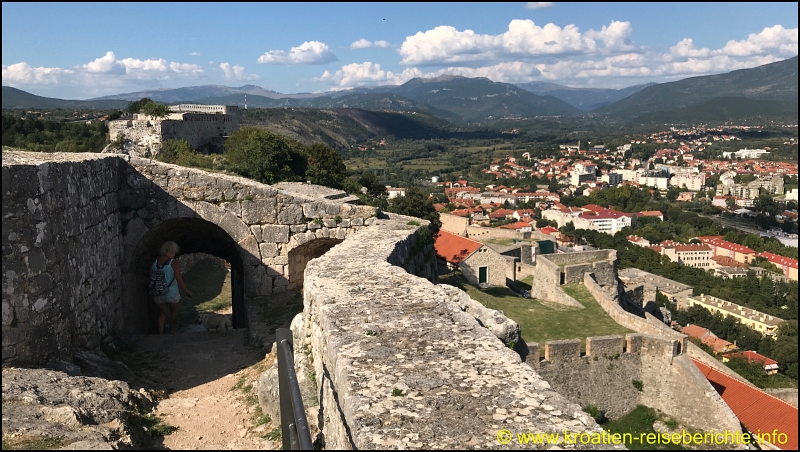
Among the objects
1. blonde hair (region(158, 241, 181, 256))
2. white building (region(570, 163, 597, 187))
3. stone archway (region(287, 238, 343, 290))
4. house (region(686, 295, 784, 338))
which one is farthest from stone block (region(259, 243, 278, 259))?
white building (region(570, 163, 597, 187))

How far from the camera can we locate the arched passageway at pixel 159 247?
8727 mm

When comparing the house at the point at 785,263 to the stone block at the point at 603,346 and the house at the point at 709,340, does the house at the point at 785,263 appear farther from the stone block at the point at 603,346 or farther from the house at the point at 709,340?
the stone block at the point at 603,346

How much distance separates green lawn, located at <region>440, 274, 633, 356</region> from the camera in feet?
58.2

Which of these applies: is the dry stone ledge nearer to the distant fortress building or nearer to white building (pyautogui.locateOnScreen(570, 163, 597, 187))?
the distant fortress building

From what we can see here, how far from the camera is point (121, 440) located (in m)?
4.39

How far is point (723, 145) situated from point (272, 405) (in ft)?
662

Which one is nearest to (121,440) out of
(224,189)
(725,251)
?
(224,189)

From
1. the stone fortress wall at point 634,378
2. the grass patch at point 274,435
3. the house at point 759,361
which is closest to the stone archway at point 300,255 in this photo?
the grass patch at point 274,435

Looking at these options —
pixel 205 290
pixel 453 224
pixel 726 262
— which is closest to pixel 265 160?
pixel 205 290

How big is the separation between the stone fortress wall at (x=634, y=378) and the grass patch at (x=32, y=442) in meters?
12.0

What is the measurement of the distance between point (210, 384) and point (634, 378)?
43.9ft

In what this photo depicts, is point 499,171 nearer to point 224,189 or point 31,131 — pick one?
point 31,131

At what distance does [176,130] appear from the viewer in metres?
32.1

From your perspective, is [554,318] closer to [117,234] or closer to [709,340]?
[117,234]
